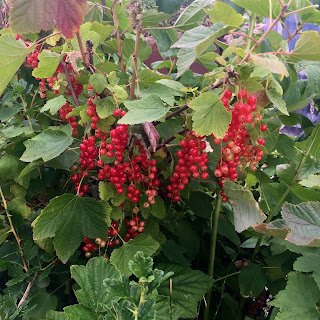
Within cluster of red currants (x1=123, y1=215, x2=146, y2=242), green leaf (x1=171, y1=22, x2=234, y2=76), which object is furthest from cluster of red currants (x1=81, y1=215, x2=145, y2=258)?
green leaf (x1=171, y1=22, x2=234, y2=76)

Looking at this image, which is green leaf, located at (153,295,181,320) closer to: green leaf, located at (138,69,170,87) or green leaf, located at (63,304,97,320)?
green leaf, located at (63,304,97,320)

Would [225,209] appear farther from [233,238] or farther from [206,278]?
[206,278]

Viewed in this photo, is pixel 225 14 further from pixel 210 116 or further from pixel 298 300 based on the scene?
pixel 298 300

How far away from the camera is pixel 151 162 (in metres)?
0.68

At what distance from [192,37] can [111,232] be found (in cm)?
41

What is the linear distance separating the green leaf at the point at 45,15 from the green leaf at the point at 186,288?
52cm

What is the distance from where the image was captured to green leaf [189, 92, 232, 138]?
0.56 m

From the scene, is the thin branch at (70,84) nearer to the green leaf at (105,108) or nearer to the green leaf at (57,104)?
the green leaf at (57,104)

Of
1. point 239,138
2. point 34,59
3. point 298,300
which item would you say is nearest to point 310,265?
point 298,300

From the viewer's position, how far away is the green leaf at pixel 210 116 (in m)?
0.56

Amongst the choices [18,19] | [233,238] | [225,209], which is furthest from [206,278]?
[18,19]

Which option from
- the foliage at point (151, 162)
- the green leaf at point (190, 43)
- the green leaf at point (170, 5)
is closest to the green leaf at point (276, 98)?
the foliage at point (151, 162)

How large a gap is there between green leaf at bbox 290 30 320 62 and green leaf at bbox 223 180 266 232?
0.80 feet

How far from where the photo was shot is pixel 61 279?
2.85 ft
